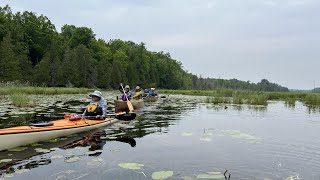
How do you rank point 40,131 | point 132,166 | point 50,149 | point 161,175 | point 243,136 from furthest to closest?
point 243,136 < point 40,131 < point 50,149 < point 132,166 < point 161,175

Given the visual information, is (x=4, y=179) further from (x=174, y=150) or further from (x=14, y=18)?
(x=14, y=18)

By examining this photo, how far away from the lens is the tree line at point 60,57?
51969 millimetres

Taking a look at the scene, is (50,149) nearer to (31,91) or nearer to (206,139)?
(206,139)

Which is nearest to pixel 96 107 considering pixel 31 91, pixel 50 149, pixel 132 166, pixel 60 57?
pixel 50 149

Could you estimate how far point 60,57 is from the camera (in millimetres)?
64750

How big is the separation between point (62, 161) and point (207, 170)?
3392 millimetres

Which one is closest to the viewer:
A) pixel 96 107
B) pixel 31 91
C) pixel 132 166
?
pixel 132 166

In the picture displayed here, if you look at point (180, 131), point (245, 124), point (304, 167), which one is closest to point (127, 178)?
point (304, 167)

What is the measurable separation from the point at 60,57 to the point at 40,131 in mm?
58760

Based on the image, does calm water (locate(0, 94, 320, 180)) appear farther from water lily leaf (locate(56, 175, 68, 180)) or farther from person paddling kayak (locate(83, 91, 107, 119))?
person paddling kayak (locate(83, 91, 107, 119))

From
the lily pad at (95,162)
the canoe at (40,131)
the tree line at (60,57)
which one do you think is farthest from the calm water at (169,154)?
the tree line at (60,57)

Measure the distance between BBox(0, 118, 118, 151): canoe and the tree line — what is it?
2916cm

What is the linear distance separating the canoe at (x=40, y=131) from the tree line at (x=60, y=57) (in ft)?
95.7

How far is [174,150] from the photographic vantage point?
9.37 metres
